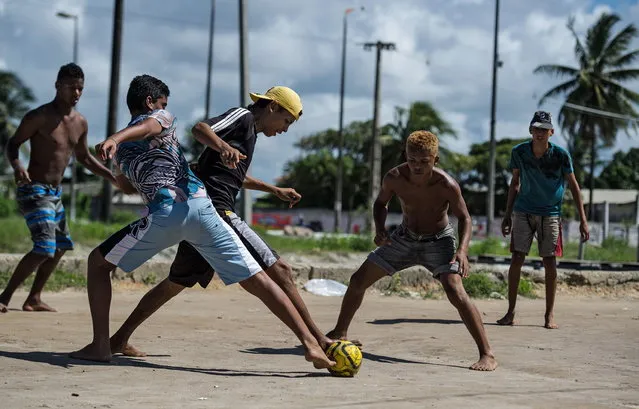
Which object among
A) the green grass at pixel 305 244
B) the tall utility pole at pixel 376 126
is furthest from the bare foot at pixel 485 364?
the tall utility pole at pixel 376 126

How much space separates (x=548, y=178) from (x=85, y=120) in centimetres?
415

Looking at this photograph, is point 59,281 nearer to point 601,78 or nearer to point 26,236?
point 26,236

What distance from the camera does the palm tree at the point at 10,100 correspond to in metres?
72.9

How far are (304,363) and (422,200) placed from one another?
4.73ft

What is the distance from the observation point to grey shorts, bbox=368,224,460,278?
271 inches

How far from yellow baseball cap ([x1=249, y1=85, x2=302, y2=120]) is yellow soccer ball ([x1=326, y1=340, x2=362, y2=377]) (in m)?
Answer: 1.48

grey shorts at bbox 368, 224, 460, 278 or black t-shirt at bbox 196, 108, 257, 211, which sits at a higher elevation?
black t-shirt at bbox 196, 108, 257, 211

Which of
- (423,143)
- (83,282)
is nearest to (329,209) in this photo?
(83,282)

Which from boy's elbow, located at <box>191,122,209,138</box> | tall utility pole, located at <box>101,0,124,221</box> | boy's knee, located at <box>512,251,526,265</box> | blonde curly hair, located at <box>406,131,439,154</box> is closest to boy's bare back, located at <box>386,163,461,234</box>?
blonde curly hair, located at <box>406,131,439,154</box>

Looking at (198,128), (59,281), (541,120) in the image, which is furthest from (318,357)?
Result: (59,281)

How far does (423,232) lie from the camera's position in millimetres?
6980

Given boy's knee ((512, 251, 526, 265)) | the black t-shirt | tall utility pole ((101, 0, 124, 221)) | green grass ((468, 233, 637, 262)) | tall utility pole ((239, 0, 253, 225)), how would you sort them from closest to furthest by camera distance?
the black t-shirt
boy's knee ((512, 251, 526, 265))
green grass ((468, 233, 637, 262))
tall utility pole ((239, 0, 253, 225))
tall utility pole ((101, 0, 124, 221))

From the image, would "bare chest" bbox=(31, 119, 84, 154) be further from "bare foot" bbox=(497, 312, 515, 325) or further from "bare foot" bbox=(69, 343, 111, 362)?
"bare foot" bbox=(497, 312, 515, 325)

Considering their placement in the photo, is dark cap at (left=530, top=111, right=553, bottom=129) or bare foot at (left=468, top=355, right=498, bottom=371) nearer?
bare foot at (left=468, top=355, right=498, bottom=371)
